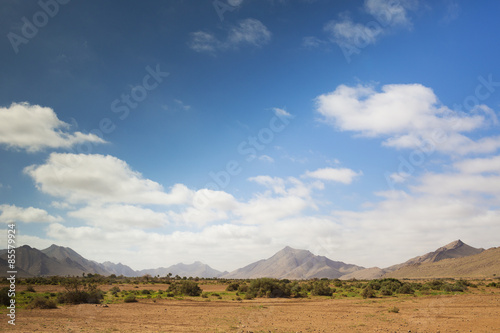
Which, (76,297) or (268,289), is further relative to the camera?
(268,289)

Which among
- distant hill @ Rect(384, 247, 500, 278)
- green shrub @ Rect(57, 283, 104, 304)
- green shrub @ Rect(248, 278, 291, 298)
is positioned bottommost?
distant hill @ Rect(384, 247, 500, 278)

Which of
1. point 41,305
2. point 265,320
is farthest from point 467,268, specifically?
point 41,305

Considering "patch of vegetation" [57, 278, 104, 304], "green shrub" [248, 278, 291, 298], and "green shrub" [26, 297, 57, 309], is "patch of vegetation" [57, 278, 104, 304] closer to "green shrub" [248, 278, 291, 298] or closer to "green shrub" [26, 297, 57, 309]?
"green shrub" [26, 297, 57, 309]

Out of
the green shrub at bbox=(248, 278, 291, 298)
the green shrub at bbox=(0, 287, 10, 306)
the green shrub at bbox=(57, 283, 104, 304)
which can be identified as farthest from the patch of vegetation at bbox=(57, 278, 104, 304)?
the green shrub at bbox=(248, 278, 291, 298)

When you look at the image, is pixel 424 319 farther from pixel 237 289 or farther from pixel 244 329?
pixel 237 289

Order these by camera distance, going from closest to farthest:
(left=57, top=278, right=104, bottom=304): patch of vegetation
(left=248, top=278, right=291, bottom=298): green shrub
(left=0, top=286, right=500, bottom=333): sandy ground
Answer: (left=0, top=286, right=500, bottom=333): sandy ground
(left=57, top=278, right=104, bottom=304): patch of vegetation
(left=248, top=278, right=291, bottom=298): green shrub

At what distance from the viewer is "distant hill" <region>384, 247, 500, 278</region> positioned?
115m

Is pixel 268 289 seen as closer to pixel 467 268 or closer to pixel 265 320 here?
pixel 265 320

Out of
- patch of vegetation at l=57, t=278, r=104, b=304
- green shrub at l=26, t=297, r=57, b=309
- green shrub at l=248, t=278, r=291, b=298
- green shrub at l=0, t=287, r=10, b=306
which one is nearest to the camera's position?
green shrub at l=26, t=297, r=57, b=309

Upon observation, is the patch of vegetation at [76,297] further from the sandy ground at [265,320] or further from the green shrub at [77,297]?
the sandy ground at [265,320]

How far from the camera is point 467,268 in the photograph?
416 feet

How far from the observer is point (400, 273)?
16900cm

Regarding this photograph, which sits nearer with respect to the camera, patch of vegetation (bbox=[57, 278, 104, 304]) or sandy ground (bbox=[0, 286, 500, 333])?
sandy ground (bbox=[0, 286, 500, 333])

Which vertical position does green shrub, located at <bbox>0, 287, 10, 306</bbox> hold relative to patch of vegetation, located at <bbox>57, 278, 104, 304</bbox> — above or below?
above
